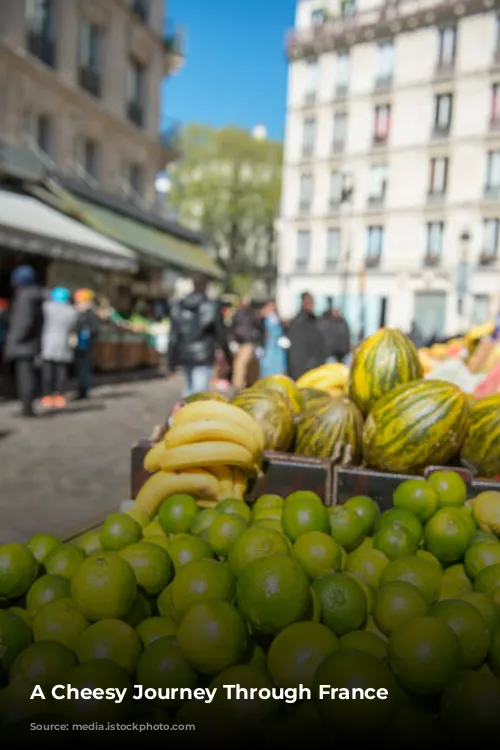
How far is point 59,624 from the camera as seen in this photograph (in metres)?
1.63

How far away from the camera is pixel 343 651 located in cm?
141

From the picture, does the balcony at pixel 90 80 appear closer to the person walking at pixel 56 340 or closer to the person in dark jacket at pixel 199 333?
the person walking at pixel 56 340

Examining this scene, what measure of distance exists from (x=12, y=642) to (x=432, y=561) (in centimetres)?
117

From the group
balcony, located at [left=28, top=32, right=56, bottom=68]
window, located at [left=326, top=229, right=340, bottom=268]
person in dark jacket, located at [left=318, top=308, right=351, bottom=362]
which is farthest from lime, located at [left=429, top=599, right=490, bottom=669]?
window, located at [left=326, top=229, right=340, bottom=268]

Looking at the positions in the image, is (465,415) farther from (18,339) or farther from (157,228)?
(157,228)

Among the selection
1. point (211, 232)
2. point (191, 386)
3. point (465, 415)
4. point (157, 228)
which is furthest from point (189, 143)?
point (465, 415)

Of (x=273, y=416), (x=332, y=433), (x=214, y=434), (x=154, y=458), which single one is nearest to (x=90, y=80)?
(x=273, y=416)

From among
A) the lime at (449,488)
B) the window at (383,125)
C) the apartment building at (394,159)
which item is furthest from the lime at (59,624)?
the window at (383,125)

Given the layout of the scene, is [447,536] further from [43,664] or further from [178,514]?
[43,664]

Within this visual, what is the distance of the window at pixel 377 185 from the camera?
125ft

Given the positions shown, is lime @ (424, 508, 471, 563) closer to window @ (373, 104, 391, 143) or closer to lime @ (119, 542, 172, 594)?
lime @ (119, 542, 172, 594)

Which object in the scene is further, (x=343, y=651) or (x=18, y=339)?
(x=18, y=339)

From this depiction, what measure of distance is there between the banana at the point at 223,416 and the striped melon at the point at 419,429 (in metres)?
0.53

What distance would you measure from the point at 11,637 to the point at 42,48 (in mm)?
20925
